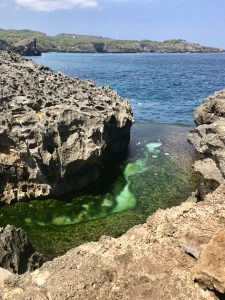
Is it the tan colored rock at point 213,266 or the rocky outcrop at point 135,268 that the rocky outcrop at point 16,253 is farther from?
the tan colored rock at point 213,266

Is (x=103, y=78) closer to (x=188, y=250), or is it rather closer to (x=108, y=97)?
Result: (x=108, y=97)

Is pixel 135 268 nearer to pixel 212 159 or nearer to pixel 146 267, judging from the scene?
pixel 146 267

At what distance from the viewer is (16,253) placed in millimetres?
19766

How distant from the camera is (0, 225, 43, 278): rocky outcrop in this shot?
19.2 m

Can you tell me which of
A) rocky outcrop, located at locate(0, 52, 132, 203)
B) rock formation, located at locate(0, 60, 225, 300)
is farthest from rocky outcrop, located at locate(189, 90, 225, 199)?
rock formation, located at locate(0, 60, 225, 300)

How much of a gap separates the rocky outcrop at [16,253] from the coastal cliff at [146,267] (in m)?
5.91

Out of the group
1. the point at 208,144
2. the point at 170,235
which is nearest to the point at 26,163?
the point at 208,144

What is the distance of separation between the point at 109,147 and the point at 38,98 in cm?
822

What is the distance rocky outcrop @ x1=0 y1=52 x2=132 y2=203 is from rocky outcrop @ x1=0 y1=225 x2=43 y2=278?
12.0 meters

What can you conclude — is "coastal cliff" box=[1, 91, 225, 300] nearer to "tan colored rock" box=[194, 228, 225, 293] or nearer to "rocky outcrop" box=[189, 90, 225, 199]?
"tan colored rock" box=[194, 228, 225, 293]

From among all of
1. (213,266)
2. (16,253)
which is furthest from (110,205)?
(213,266)

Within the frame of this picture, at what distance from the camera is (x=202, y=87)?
102062mm

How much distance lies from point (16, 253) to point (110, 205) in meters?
13.7

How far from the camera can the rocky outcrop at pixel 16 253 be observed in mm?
19203
